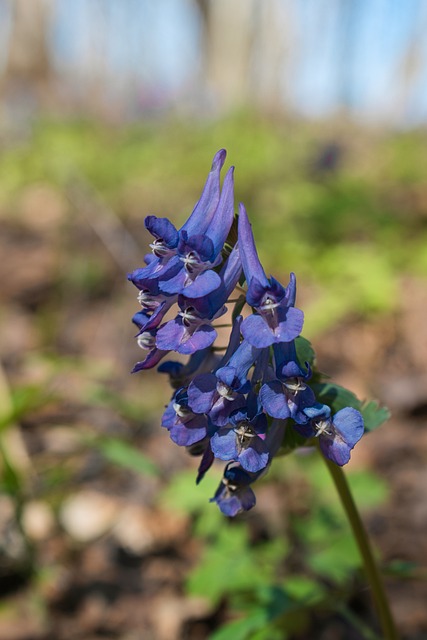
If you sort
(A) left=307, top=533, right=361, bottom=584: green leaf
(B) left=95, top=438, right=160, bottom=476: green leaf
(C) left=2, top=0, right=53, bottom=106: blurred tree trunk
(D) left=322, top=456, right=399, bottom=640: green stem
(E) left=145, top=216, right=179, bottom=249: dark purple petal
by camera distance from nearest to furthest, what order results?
(E) left=145, top=216, right=179, bottom=249: dark purple petal → (D) left=322, top=456, right=399, bottom=640: green stem → (A) left=307, top=533, right=361, bottom=584: green leaf → (B) left=95, top=438, right=160, bottom=476: green leaf → (C) left=2, top=0, right=53, bottom=106: blurred tree trunk

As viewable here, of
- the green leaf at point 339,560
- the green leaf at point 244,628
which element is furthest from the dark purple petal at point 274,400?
the green leaf at point 339,560

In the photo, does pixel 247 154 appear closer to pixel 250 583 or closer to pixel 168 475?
pixel 168 475

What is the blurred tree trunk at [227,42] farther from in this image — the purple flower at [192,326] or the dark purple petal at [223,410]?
the dark purple petal at [223,410]

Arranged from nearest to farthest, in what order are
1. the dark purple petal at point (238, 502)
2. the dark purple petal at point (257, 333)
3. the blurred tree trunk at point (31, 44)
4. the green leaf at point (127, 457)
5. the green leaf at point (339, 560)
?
the dark purple petal at point (257, 333) < the dark purple petal at point (238, 502) < the green leaf at point (339, 560) < the green leaf at point (127, 457) < the blurred tree trunk at point (31, 44)

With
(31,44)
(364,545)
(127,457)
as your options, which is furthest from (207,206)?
(31,44)

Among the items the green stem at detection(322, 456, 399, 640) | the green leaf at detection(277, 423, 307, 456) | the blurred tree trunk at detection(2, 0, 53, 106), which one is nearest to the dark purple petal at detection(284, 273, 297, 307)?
the green leaf at detection(277, 423, 307, 456)

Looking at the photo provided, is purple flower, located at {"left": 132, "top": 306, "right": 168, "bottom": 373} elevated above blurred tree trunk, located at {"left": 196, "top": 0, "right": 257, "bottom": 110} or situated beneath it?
situated beneath

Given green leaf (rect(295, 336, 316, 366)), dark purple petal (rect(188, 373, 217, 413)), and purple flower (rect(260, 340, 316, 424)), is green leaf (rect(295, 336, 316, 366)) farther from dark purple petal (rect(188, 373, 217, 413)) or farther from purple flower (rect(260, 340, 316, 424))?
dark purple petal (rect(188, 373, 217, 413))
